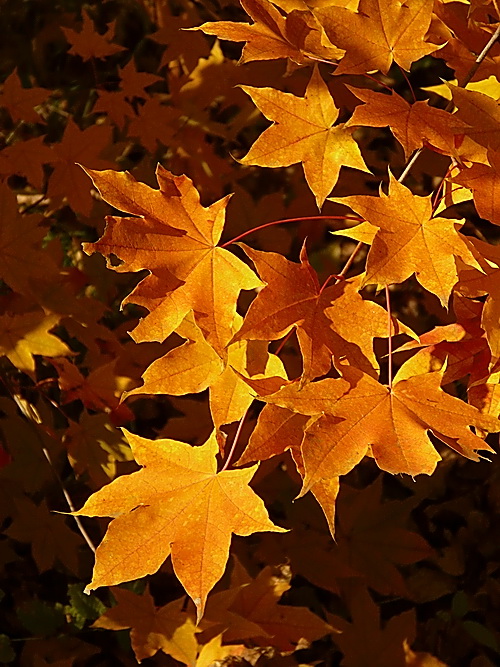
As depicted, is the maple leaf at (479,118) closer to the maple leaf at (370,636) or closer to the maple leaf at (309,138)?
the maple leaf at (309,138)

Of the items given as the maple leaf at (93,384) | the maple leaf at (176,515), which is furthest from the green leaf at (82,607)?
the maple leaf at (176,515)

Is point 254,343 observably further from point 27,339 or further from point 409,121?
point 27,339

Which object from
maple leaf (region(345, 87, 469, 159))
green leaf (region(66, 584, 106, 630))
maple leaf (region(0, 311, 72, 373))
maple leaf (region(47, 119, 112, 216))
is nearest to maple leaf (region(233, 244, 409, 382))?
maple leaf (region(345, 87, 469, 159))

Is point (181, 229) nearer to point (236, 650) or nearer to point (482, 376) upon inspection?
point (482, 376)

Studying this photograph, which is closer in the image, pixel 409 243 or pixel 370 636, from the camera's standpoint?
pixel 409 243

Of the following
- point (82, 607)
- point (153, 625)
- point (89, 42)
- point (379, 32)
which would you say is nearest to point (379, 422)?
point (379, 32)

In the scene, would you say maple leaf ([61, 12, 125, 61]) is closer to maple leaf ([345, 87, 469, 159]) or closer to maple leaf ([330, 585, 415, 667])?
maple leaf ([345, 87, 469, 159])

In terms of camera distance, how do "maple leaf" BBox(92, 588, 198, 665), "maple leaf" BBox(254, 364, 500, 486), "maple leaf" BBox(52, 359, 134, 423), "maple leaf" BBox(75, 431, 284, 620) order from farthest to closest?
1. "maple leaf" BBox(52, 359, 134, 423)
2. "maple leaf" BBox(92, 588, 198, 665)
3. "maple leaf" BBox(75, 431, 284, 620)
4. "maple leaf" BBox(254, 364, 500, 486)

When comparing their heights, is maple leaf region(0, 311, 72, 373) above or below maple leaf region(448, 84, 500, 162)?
below
